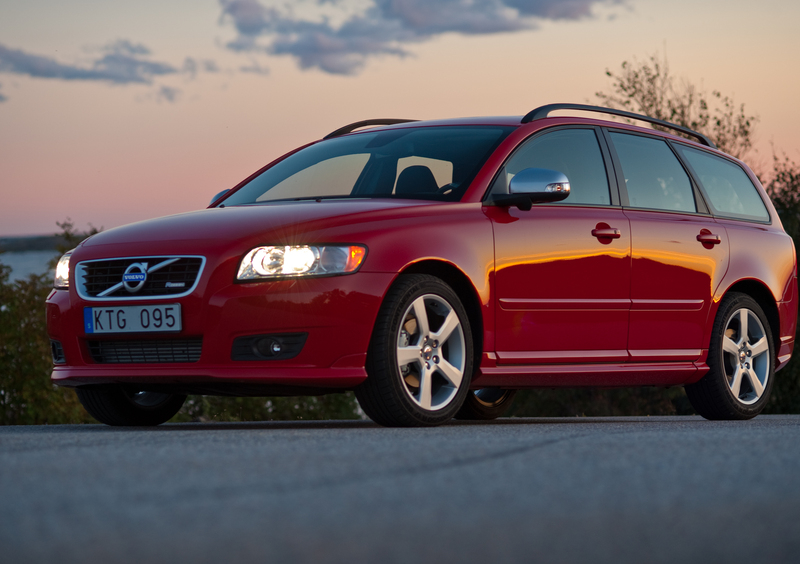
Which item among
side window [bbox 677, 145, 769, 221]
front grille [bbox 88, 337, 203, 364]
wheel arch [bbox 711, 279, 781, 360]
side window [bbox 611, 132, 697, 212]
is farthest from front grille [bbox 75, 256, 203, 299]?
wheel arch [bbox 711, 279, 781, 360]

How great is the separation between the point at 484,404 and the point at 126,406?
9.02 feet

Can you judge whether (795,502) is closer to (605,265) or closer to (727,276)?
(605,265)

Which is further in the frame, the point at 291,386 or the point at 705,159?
the point at 705,159

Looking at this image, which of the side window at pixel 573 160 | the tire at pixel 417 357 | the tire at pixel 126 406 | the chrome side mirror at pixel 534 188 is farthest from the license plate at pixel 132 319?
the side window at pixel 573 160

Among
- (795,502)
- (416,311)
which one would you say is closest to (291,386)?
(416,311)

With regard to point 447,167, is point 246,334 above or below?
below

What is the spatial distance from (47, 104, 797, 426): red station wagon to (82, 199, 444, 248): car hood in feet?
0.06

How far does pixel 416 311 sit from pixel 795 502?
2995mm

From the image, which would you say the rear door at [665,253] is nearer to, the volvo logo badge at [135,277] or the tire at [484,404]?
the tire at [484,404]

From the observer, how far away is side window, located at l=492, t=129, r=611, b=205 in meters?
7.22

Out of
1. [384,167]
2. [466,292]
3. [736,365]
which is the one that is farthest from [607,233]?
[736,365]

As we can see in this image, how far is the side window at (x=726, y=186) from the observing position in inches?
339

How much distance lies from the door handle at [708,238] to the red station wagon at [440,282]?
0.03 m

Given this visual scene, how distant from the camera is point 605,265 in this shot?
722cm
